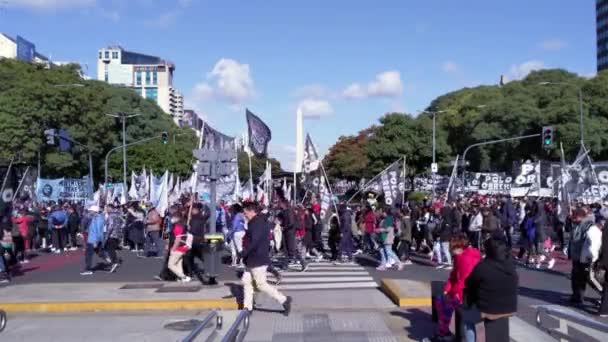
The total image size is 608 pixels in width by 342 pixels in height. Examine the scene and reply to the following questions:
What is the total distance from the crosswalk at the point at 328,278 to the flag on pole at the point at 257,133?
318cm

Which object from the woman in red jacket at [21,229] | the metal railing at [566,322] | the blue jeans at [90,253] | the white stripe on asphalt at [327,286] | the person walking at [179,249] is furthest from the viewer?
the woman in red jacket at [21,229]

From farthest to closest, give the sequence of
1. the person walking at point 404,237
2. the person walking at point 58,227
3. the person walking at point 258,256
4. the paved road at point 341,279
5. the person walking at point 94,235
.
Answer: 1. the person walking at point 58,227
2. the person walking at point 404,237
3. the person walking at point 94,235
4. the paved road at point 341,279
5. the person walking at point 258,256

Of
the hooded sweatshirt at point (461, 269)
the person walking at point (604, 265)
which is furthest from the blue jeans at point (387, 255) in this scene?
the hooded sweatshirt at point (461, 269)

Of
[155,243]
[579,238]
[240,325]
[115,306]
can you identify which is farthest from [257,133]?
[240,325]

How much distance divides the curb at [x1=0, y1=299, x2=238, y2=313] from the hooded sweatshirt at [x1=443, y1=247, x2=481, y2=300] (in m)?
4.79

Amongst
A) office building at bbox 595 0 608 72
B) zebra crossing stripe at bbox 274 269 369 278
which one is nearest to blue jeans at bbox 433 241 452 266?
zebra crossing stripe at bbox 274 269 369 278

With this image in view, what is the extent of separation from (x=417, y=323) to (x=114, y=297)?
5271 millimetres

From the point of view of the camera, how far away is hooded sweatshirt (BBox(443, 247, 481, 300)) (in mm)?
8312

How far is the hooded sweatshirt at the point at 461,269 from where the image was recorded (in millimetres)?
8312

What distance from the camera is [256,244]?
11.3m

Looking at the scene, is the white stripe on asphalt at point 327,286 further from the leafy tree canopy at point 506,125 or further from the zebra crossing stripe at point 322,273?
the leafy tree canopy at point 506,125

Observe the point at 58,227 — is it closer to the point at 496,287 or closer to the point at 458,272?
the point at 458,272

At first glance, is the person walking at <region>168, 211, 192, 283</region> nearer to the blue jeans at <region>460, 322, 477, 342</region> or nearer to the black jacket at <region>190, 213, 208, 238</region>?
the black jacket at <region>190, 213, 208, 238</region>

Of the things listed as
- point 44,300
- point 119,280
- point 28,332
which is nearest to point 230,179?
point 119,280
